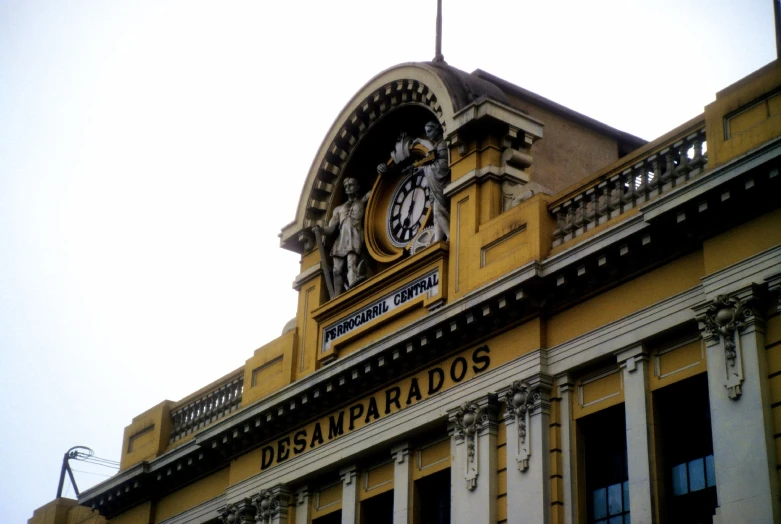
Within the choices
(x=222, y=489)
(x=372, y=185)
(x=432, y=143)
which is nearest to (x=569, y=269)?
(x=432, y=143)

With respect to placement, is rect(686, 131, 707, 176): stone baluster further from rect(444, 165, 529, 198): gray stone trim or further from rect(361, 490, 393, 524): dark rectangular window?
rect(361, 490, 393, 524): dark rectangular window

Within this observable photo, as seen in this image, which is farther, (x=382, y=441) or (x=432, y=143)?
(x=432, y=143)

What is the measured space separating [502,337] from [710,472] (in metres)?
5.14

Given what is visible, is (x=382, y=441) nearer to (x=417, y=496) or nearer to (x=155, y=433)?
(x=417, y=496)

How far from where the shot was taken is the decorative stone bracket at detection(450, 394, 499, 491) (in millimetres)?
24656

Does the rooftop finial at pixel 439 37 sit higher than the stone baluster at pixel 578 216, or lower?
higher

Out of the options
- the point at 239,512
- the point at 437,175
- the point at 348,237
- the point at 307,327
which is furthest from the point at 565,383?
the point at 239,512

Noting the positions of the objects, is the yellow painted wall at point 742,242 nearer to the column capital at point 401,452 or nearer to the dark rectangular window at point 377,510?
the column capital at point 401,452

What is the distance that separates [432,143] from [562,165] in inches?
109

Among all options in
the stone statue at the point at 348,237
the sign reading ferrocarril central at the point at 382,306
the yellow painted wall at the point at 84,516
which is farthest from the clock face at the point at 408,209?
the yellow painted wall at the point at 84,516

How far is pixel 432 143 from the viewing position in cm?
2911

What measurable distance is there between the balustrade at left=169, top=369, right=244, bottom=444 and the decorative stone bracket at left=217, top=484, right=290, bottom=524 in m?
2.58

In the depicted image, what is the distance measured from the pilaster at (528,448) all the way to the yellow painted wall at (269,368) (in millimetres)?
7147

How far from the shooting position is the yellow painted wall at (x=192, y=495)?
31781mm
